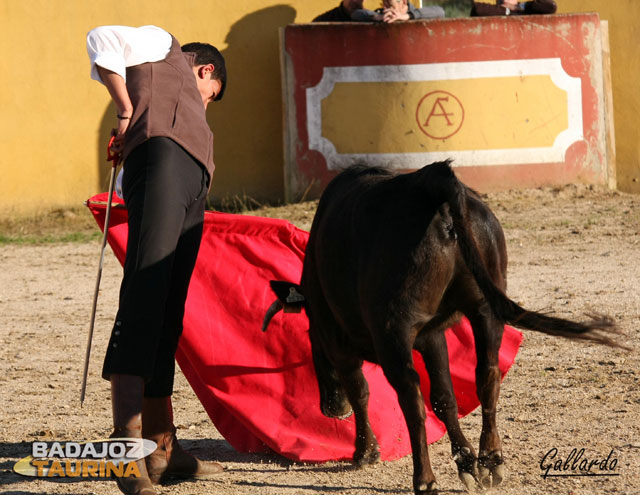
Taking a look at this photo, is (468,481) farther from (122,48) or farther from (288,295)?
(122,48)

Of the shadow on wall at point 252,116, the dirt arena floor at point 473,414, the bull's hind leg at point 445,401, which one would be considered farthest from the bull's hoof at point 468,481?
the shadow on wall at point 252,116

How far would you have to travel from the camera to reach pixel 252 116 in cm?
1186

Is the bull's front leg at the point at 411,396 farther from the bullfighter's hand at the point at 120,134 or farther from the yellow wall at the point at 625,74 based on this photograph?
the yellow wall at the point at 625,74

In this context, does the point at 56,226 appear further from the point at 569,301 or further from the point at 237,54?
the point at 569,301

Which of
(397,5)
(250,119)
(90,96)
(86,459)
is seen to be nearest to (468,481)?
(86,459)

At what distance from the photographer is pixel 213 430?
457cm

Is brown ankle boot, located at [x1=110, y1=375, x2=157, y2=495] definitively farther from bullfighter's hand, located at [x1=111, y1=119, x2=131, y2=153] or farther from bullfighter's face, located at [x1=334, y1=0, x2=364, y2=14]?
bullfighter's face, located at [x1=334, y1=0, x2=364, y2=14]

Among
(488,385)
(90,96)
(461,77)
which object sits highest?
(90,96)

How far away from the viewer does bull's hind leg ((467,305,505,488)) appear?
3309mm

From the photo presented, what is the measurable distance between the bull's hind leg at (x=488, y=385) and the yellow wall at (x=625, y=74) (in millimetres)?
8630

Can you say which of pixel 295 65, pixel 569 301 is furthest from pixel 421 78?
pixel 569 301

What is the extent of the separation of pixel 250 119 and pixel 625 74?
4520mm

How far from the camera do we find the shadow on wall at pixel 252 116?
11734 millimetres

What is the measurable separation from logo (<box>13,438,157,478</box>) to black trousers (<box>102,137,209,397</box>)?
255 millimetres
